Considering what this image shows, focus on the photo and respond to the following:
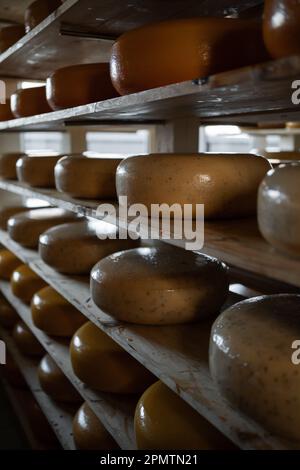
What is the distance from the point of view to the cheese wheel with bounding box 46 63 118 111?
1.50 metres

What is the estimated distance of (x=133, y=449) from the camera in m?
1.20

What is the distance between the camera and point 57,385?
192 cm

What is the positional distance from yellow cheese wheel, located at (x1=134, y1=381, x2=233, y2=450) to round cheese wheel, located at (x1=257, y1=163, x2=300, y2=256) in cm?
51

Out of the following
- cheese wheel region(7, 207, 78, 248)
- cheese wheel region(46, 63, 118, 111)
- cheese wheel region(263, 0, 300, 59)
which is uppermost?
cheese wheel region(46, 63, 118, 111)

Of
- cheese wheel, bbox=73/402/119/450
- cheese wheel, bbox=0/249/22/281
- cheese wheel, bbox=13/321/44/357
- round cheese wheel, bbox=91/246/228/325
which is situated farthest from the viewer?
cheese wheel, bbox=0/249/22/281

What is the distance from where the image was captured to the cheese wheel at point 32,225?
2238mm

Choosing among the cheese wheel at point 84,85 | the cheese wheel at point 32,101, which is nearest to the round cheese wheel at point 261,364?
the cheese wheel at point 84,85

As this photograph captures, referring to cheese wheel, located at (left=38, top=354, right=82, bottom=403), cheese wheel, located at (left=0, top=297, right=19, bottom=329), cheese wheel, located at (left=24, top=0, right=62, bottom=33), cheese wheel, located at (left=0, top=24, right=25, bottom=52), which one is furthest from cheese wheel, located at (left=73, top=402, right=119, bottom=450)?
cheese wheel, located at (left=0, top=24, right=25, bottom=52)

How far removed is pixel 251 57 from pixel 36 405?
1831 mm

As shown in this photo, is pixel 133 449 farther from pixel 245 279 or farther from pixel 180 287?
pixel 245 279

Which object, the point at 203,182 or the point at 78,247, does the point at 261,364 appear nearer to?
the point at 203,182

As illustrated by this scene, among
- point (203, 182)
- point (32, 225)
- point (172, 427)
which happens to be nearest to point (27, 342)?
point (32, 225)

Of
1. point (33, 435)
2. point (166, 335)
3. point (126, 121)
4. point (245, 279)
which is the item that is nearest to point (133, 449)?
point (166, 335)

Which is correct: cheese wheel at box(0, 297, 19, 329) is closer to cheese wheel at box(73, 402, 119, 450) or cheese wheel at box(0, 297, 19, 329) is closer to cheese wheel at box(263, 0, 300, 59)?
cheese wheel at box(73, 402, 119, 450)
